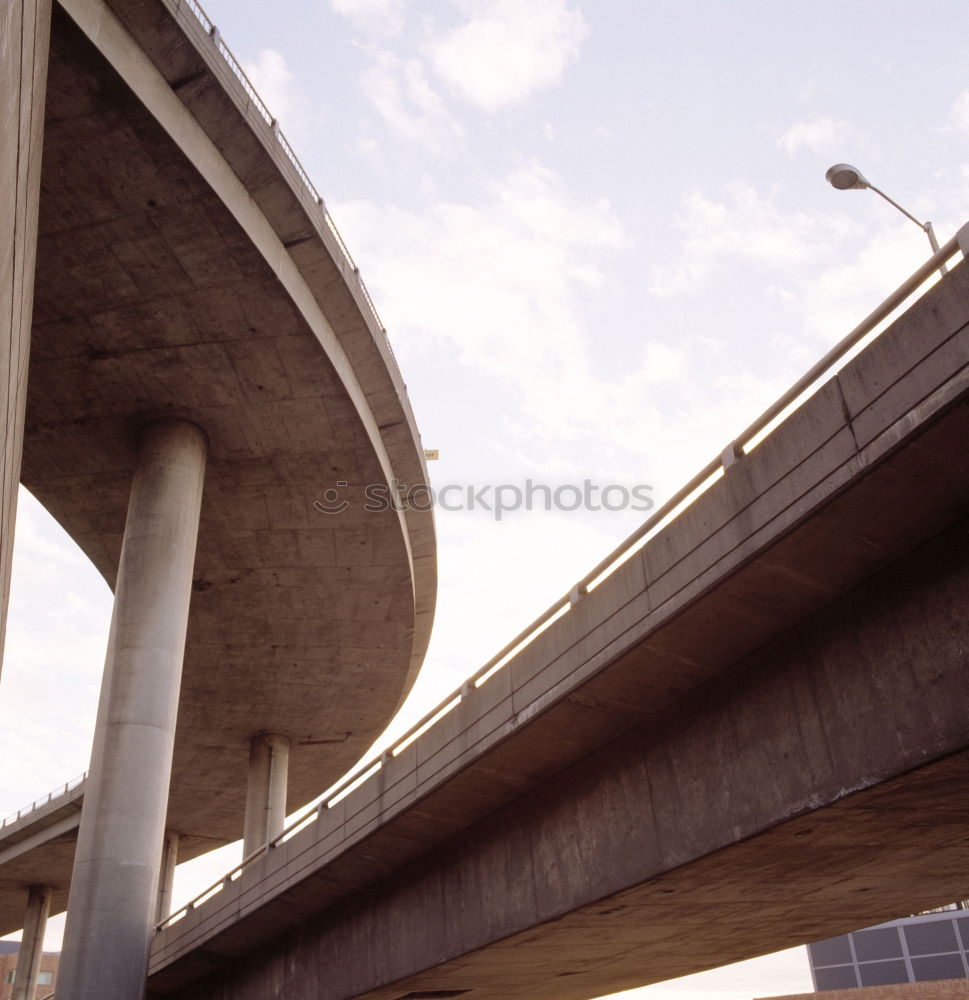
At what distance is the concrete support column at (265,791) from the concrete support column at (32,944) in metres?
18.1

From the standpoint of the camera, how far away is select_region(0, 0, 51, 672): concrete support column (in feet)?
19.1

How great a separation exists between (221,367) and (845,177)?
14252mm

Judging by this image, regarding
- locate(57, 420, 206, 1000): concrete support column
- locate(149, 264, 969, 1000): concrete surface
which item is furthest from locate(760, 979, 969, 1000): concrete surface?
locate(57, 420, 206, 1000): concrete support column

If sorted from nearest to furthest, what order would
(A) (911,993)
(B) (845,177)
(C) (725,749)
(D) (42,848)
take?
(C) (725,749) → (B) (845,177) → (A) (911,993) → (D) (42,848)

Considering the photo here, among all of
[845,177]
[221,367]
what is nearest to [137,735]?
[221,367]

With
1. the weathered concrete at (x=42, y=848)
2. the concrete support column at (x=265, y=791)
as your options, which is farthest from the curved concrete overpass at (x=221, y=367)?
the weathered concrete at (x=42, y=848)

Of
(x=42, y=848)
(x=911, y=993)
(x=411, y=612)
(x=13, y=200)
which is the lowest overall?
(x=911, y=993)

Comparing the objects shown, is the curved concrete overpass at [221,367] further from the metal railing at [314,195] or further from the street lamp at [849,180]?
the street lamp at [849,180]

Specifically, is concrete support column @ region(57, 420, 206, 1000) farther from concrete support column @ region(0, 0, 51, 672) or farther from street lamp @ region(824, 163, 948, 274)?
street lamp @ region(824, 163, 948, 274)

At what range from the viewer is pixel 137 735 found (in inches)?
775

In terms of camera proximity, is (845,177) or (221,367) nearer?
(845,177)

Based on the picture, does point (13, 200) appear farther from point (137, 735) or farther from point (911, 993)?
point (911, 993)

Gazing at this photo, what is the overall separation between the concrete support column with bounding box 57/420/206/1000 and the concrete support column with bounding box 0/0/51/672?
10.8 metres

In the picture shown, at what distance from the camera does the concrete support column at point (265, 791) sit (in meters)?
34.7
